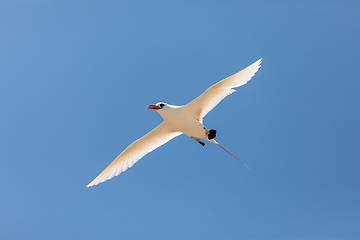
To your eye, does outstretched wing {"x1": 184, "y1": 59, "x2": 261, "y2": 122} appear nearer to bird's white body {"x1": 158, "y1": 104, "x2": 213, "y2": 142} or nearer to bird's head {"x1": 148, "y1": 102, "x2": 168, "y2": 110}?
bird's white body {"x1": 158, "y1": 104, "x2": 213, "y2": 142}

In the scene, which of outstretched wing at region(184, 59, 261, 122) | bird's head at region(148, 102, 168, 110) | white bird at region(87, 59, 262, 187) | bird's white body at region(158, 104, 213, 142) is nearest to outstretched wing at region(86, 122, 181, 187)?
white bird at region(87, 59, 262, 187)

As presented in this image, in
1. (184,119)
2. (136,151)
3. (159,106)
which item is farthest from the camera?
(136,151)

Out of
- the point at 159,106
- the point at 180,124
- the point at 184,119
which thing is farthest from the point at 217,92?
the point at 159,106

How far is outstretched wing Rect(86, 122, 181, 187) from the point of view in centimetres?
1388

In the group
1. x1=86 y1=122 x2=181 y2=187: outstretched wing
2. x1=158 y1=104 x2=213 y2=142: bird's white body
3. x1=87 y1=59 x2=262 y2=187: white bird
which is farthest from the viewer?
x1=86 y1=122 x2=181 y2=187: outstretched wing

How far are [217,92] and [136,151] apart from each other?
14.0 feet

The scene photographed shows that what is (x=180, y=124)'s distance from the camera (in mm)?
12789

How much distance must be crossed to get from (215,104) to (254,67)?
1930mm

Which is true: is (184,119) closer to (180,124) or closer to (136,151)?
(180,124)

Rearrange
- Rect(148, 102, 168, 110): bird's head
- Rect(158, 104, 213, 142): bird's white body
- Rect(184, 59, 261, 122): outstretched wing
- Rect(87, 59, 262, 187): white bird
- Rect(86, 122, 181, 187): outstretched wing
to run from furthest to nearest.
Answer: Rect(86, 122, 181, 187): outstretched wing → Rect(148, 102, 168, 110): bird's head → Rect(158, 104, 213, 142): bird's white body → Rect(87, 59, 262, 187): white bird → Rect(184, 59, 261, 122): outstretched wing

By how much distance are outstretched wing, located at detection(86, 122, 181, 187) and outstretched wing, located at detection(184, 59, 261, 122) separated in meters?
1.57

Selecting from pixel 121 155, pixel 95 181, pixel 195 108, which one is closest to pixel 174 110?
pixel 195 108

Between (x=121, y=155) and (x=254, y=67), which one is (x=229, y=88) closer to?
(x=254, y=67)

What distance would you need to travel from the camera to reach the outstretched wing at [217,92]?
12016 millimetres
